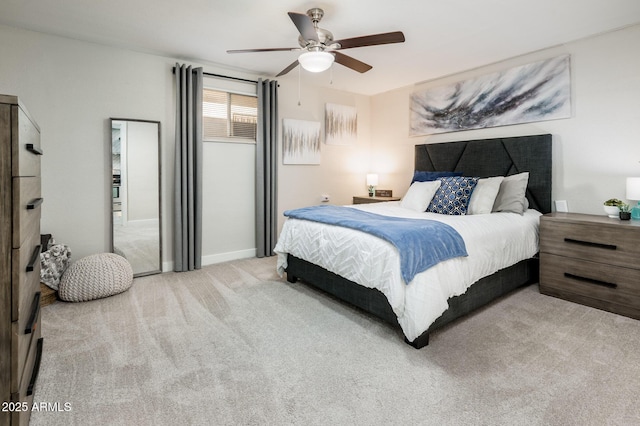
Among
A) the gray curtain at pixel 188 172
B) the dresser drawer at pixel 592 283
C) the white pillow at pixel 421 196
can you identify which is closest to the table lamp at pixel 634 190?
the dresser drawer at pixel 592 283

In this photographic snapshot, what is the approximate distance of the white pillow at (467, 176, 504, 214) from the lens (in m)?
3.31

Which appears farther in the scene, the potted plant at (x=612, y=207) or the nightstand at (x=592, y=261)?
the potted plant at (x=612, y=207)

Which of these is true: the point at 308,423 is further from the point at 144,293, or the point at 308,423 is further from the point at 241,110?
the point at 241,110

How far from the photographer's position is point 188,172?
3.86m

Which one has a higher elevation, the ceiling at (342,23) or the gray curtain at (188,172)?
the ceiling at (342,23)

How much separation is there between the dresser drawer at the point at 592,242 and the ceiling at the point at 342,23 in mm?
1777

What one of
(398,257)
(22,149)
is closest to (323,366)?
(398,257)

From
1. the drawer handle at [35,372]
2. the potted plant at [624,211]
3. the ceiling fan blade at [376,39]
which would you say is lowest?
the drawer handle at [35,372]

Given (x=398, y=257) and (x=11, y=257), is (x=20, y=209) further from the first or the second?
(x=398, y=257)

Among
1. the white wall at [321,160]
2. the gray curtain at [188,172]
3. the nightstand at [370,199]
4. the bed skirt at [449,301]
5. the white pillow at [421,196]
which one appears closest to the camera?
the bed skirt at [449,301]

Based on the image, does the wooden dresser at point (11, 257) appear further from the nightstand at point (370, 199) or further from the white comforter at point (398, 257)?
the nightstand at point (370, 199)

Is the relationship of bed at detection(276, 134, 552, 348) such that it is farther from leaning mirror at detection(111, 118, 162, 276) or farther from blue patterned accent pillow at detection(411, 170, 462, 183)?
leaning mirror at detection(111, 118, 162, 276)

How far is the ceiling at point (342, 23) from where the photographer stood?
103 inches

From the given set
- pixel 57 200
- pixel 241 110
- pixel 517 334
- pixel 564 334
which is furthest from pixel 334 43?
pixel 57 200
